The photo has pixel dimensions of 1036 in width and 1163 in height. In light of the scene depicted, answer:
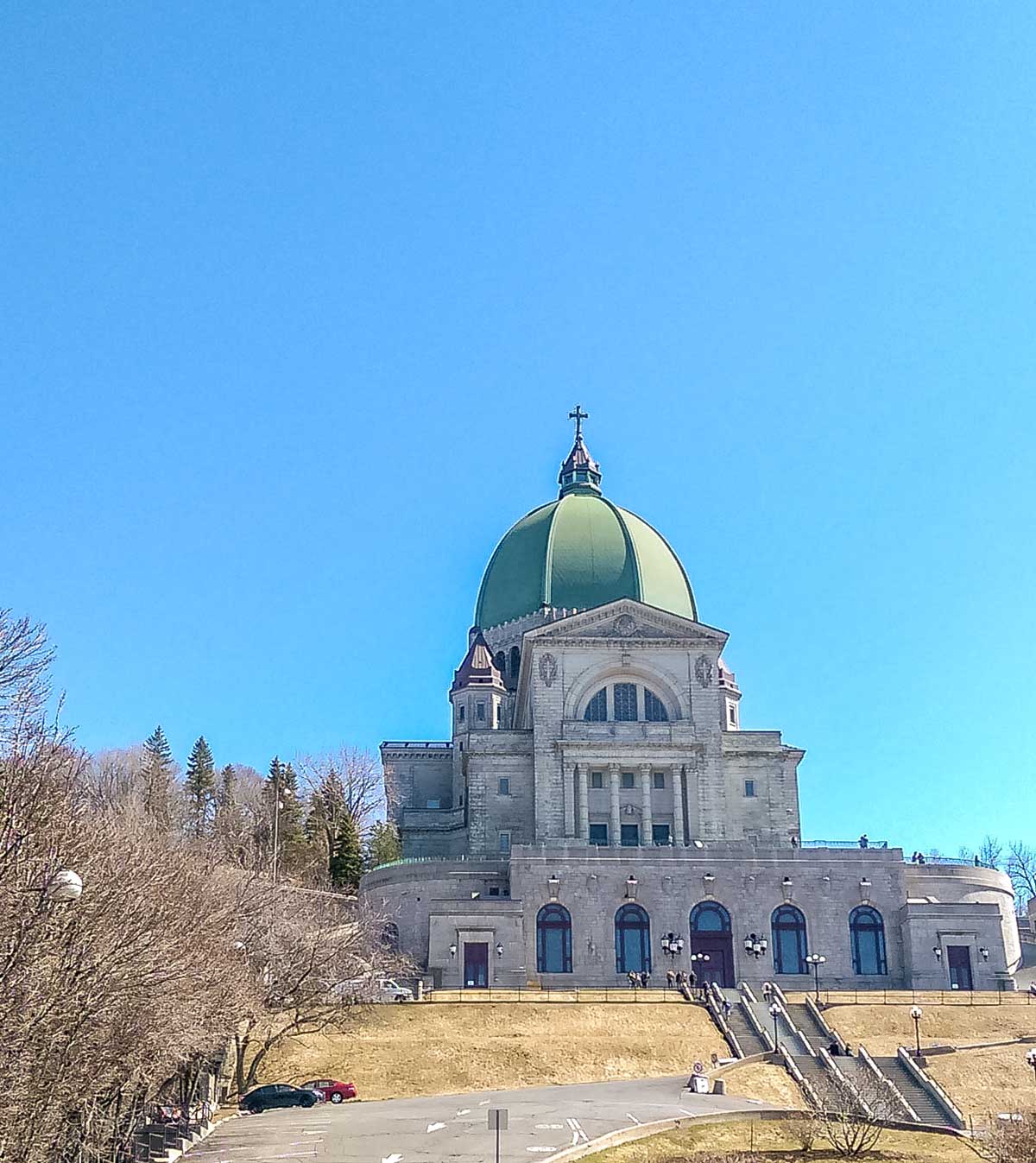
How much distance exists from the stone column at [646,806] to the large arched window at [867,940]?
11806 millimetres

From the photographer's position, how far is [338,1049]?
2025 inches

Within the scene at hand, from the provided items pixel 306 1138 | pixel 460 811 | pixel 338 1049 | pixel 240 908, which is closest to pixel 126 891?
pixel 306 1138

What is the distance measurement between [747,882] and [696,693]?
1283cm

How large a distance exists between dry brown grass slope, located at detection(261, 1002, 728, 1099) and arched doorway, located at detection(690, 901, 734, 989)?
11738 millimetres

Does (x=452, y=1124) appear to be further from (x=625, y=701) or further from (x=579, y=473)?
(x=579, y=473)

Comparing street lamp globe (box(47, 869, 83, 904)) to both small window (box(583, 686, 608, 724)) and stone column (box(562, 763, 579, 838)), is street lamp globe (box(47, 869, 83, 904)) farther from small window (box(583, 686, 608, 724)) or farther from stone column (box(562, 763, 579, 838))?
small window (box(583, 686, 608, 724))

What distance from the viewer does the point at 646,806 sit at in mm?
78312

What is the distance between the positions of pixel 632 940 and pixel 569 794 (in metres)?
10.9

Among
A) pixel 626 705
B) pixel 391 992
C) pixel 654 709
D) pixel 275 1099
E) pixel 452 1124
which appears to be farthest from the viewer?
pixel 626 705

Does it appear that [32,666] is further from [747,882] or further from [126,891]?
[747,882]

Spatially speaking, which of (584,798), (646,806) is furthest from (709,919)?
(584,798)

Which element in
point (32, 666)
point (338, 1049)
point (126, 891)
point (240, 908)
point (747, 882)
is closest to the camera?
point (126, 891)

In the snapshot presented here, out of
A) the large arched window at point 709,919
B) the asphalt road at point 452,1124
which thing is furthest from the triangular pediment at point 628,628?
the asphalt road at point 452,1124

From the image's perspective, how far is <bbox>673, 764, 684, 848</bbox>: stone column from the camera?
7762 centimetres
